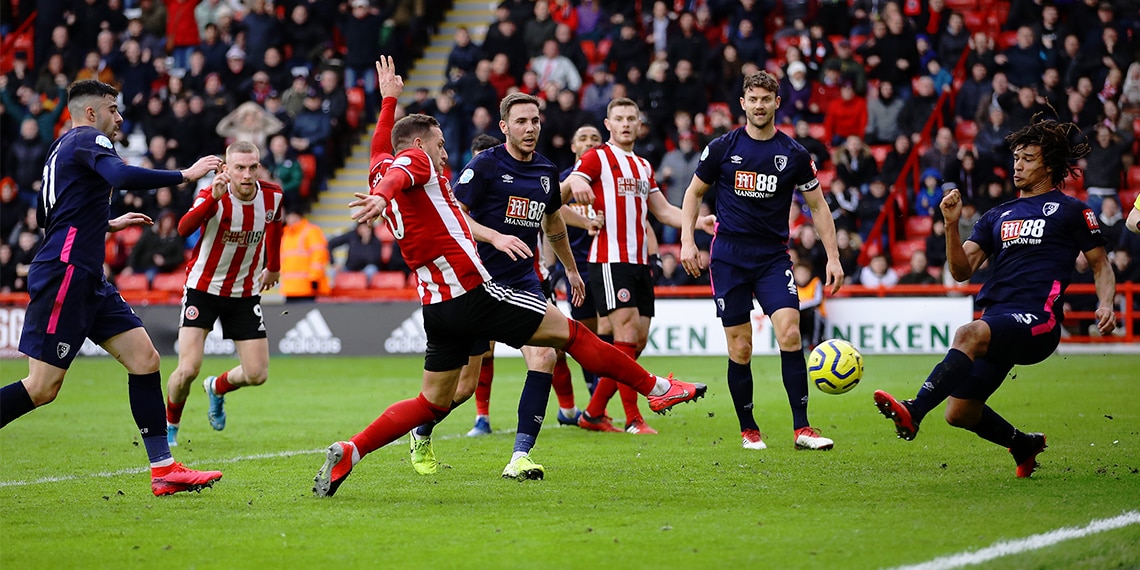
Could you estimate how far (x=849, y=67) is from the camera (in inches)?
858

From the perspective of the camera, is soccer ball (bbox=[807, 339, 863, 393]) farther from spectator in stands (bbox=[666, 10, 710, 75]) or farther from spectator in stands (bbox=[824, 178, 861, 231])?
spectator in stands (bbox=[666, 10, 710, 75])

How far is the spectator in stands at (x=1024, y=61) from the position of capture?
68.6 ft

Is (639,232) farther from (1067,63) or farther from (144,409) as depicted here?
(1067,63)

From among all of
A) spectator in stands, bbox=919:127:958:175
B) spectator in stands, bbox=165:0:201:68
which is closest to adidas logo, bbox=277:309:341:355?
spectator in stands, bbox=165:0:201:68

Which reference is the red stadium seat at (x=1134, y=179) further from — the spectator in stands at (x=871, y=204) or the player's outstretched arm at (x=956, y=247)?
the player's outstretched arm at (x=956, y=247)

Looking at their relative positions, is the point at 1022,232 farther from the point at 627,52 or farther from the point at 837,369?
the point at 627,52

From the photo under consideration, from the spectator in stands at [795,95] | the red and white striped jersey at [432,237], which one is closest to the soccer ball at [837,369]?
the red and white striped jersey at [432,237]

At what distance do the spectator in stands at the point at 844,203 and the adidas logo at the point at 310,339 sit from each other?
8.16 meters

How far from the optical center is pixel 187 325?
33.8 feet

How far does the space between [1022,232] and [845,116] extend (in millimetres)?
14553

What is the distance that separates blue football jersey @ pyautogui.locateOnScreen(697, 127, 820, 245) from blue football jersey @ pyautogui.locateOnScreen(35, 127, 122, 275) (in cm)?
419

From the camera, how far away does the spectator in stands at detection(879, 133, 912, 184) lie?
2106cm

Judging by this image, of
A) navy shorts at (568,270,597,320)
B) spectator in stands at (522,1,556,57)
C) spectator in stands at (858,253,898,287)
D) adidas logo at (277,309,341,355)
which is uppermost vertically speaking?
spectator in stands at (522,1,556,57)

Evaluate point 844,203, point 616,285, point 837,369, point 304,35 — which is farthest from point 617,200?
point 304,35
